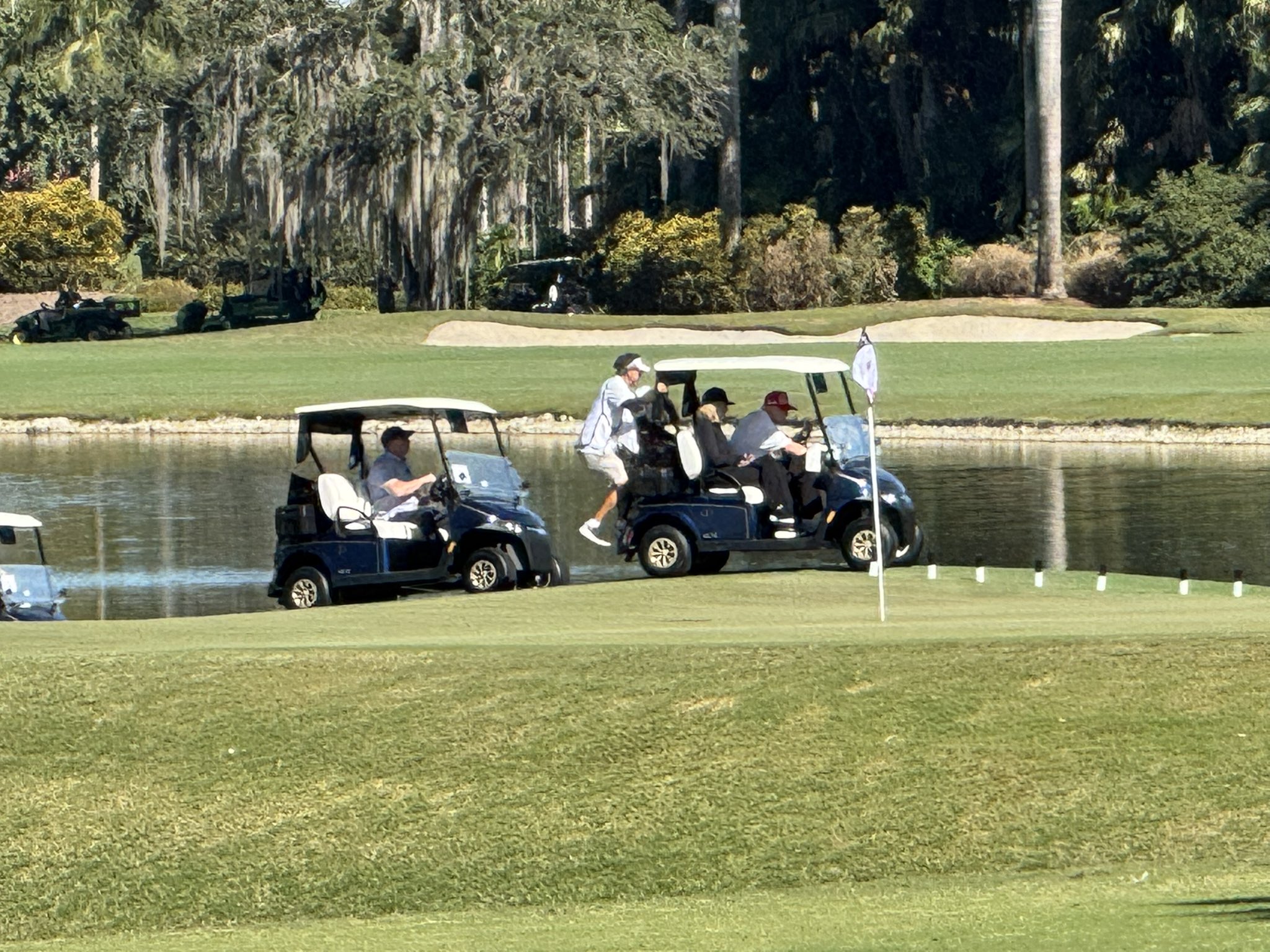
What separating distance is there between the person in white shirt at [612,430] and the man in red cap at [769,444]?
0.84 meters

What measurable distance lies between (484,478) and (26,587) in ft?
11.4

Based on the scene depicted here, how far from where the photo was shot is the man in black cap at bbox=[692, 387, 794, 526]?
17.3m

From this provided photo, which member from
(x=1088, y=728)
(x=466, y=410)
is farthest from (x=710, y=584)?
(x=1088, y=728)

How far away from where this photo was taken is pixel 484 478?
1711cm

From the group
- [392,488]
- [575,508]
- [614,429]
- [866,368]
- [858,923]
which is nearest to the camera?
[858,923]

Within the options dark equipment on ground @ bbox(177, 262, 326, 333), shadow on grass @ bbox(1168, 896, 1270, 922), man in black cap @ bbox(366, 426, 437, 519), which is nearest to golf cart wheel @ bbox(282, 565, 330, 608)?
man in black cap @ bbox(366, 426, 437, 519)

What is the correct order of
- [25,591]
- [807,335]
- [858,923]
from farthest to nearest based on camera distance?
[807,335] → [25,591] → [858,923]

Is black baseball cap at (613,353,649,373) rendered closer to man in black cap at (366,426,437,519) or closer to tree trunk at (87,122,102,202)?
man in black cap at (366,426,437,519)

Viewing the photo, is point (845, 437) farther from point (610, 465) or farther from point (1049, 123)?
point (1049, 123)

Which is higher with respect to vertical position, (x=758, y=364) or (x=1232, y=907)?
(x=758, y=364)

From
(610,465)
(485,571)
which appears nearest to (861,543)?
(610,465)

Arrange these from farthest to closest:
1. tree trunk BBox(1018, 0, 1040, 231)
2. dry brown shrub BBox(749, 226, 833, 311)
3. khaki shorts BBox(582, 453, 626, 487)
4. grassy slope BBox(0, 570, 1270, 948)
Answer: dry brown shrub BBox(749, 226, 833, 311)
tree trunk BBox(1018, 0, 1040, 231)
khaki shorts BBox(582, 453, 626, 487)
grassy slope BBox(0, 570, 1270, 948)

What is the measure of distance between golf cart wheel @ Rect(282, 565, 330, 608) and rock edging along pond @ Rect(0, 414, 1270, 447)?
1723 cm

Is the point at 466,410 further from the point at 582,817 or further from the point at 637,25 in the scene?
the point at 637,25
